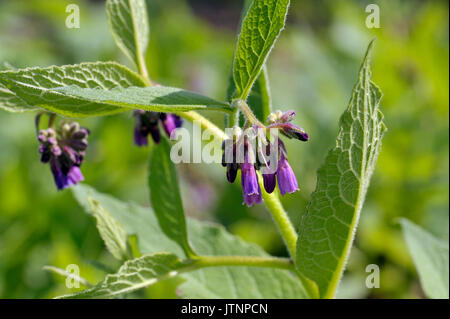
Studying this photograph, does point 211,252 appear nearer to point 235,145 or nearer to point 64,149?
point 64,149

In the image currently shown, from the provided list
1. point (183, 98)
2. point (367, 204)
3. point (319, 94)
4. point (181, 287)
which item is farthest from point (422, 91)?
point (183, 98)

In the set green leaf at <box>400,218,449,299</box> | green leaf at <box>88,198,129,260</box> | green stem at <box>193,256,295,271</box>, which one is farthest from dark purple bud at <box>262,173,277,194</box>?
green leaf at <box>400,218,449,299</box>

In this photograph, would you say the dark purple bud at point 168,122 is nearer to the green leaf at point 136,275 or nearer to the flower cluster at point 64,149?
the flower cluster at point 64,149

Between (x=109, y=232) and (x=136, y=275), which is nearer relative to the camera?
(x=136, y=275)

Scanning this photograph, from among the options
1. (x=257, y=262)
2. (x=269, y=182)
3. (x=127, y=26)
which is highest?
(x=127, y=26)

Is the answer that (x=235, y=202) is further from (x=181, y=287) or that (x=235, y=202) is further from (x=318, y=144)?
(x=181, y=287)

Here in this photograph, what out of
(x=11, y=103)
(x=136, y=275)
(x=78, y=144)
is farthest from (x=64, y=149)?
(x=136, y=275)
